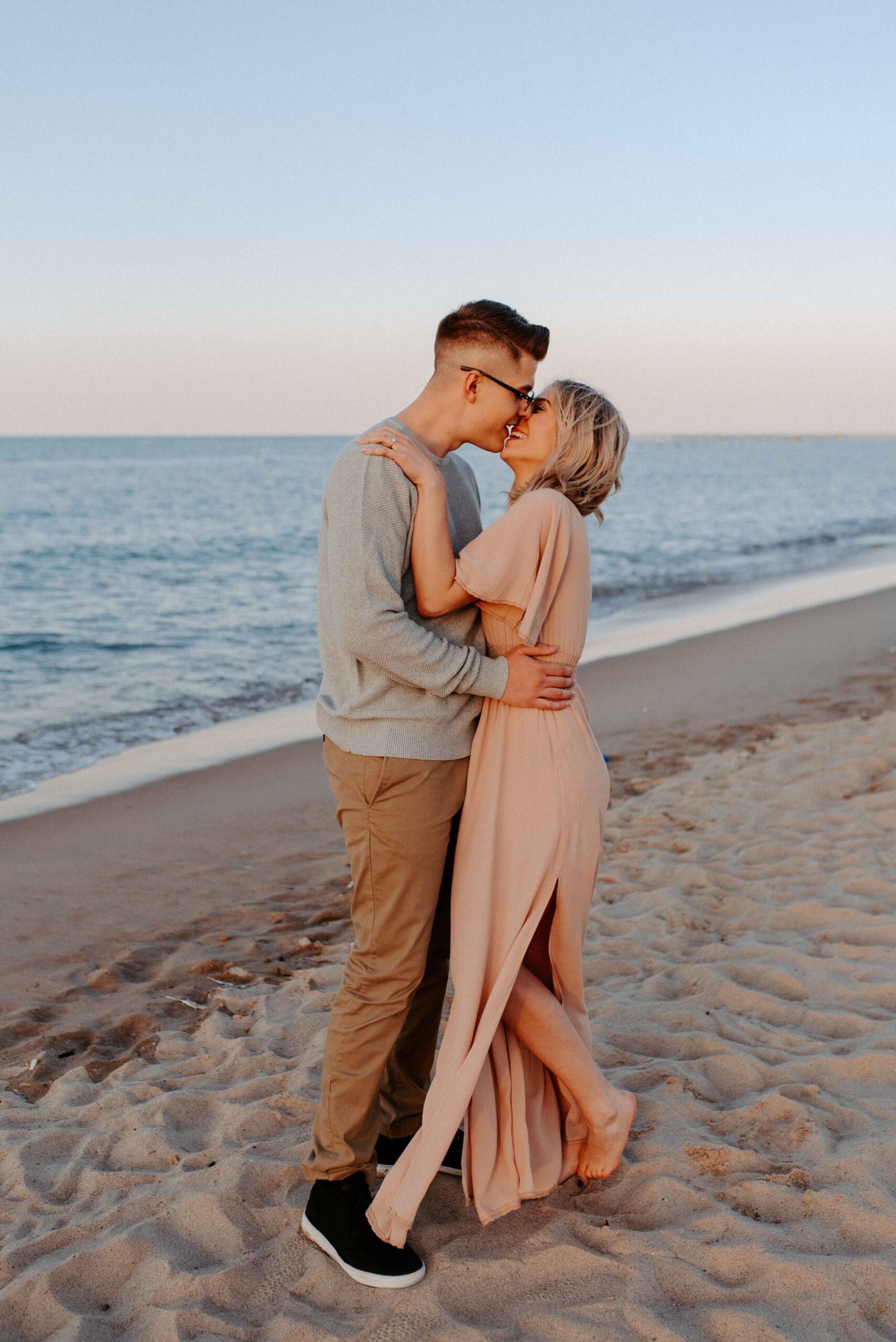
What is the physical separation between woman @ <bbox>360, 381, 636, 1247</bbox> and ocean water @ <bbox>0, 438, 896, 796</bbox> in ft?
0.91

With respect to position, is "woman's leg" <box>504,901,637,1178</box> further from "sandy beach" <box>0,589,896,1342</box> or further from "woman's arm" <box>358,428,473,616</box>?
"woman's arm" <box>358,428,473,616</box>

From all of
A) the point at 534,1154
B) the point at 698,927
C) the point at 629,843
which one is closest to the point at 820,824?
the point at 629,843

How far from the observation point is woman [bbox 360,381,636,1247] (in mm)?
2535

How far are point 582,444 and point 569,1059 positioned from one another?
1.55 meters

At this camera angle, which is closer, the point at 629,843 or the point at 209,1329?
the point at 209,1329

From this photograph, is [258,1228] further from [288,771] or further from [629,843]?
[288,771]

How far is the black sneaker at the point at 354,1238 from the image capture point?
2.51 meters

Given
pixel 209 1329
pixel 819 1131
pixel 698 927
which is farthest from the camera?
pixel 698 927

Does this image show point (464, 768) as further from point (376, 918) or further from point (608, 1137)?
point (608, 1137)

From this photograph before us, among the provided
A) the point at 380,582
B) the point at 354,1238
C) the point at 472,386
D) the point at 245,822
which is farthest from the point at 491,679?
the point at 245,822

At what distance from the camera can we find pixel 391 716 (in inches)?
99.2

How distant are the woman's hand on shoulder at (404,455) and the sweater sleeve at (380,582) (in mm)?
17

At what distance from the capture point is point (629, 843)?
5723 mm

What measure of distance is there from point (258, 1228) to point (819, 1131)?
157cm
